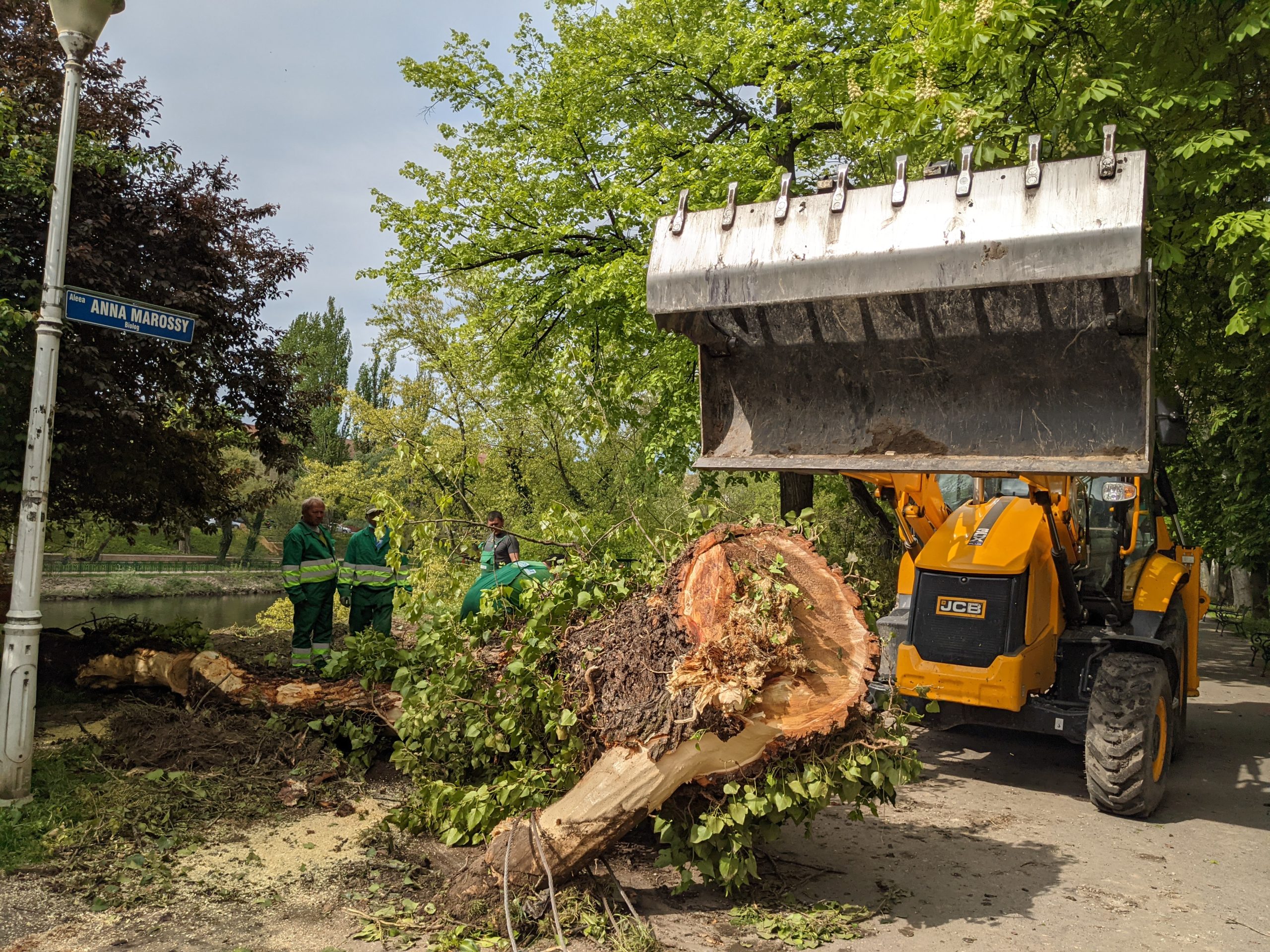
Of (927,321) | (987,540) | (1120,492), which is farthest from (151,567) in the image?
(927,321)

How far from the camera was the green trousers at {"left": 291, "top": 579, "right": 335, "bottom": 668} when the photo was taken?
8.23 metres

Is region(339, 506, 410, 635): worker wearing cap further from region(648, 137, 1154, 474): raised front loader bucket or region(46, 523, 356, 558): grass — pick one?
region(46, 523, 356, 558): grass

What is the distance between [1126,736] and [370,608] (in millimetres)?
6806

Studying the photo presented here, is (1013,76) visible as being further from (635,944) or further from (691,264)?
(635,944)

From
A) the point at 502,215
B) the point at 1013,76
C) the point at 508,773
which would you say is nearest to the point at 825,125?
the point at 502,215

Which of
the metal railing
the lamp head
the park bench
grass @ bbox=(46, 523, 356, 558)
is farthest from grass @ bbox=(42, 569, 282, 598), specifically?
the park bench

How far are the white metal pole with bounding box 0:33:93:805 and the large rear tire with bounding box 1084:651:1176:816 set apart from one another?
634cm

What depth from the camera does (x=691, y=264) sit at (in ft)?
16.0

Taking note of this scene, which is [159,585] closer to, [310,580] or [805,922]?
[310,580]

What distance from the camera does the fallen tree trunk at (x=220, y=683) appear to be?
6371 mm

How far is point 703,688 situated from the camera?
3.87m

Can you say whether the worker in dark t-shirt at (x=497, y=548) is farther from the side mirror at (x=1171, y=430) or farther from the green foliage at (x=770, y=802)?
the side mirror at (x=1171, y=430)

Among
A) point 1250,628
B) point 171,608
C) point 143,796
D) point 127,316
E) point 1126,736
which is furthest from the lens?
point 171,608

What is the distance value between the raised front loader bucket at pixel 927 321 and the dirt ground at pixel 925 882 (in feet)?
6.93
